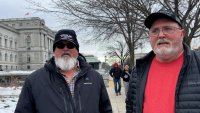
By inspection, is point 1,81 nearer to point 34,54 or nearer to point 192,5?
point 192,5

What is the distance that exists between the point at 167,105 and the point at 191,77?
0.31 meters

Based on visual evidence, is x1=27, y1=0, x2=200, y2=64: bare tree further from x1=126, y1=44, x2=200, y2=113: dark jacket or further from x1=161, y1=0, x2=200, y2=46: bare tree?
x1=126, y1=44, x2=200, y2=113: dark jacket

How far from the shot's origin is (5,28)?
341 ft

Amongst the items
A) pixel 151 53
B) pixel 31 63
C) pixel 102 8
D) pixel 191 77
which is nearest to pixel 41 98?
pixel 151 53

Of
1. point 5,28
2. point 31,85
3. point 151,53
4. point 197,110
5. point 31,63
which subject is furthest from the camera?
point 31,63

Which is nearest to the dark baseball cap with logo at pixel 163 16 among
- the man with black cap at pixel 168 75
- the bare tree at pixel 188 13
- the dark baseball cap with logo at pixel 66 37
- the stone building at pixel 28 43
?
the man with black cap at pixel 168 75

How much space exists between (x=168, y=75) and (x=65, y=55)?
4.05 feet

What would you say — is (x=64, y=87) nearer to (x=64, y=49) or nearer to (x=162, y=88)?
(x=64, y=49)

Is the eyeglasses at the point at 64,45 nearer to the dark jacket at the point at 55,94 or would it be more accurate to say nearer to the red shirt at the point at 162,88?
the dark jacket at the point at 55,94

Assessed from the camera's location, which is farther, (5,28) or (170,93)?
(5,28)

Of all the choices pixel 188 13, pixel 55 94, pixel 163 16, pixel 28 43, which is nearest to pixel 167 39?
pixel 163 16

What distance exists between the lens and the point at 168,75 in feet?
10.3

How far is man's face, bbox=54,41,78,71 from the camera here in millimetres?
3856

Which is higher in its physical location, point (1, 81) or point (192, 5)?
point (192, 5)
